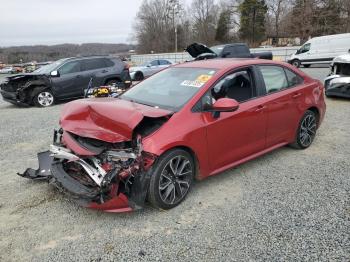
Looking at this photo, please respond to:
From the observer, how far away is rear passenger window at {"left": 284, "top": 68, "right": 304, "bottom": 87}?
5.08 m

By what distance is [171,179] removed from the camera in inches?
141

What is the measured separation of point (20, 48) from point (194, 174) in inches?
3195

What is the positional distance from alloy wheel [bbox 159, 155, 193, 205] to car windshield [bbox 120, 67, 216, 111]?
622mm

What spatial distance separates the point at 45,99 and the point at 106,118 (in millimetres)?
8522

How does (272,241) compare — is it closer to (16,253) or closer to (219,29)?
(16,253)

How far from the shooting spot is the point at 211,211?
141 inches

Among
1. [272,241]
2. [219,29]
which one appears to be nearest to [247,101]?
[272,241]

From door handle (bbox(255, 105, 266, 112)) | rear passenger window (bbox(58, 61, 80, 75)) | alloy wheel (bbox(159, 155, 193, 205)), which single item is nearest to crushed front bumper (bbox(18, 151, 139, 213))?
alloy wheel (bbox(159, 155, 193, 205))

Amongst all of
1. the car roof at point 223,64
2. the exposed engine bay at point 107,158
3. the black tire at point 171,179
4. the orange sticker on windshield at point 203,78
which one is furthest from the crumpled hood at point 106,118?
the car roof at point 223,64

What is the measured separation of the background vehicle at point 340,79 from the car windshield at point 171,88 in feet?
22.7

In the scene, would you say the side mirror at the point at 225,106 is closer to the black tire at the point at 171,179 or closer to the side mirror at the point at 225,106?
the side mirror at the point at 225,106

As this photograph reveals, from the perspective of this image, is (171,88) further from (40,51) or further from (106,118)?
(40,51)

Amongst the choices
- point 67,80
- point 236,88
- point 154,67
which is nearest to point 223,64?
point 236,88

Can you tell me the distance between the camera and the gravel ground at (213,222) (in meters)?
2.93
